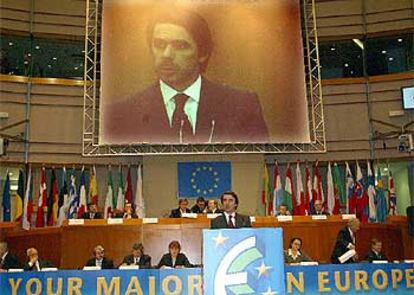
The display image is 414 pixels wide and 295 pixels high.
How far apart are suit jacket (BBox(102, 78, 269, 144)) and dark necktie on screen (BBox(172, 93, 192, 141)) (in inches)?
3.7

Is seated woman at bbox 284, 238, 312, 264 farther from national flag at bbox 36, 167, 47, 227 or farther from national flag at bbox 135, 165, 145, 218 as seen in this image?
national flag at bbox 36, 167, 47, 227

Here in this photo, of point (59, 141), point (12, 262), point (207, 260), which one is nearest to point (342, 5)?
point (59, 141)

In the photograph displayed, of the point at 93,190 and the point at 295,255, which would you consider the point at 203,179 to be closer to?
the point at 93,190

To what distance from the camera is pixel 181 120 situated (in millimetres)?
13125

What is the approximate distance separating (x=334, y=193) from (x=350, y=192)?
→ 39 cm

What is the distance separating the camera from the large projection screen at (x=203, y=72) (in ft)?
42.8

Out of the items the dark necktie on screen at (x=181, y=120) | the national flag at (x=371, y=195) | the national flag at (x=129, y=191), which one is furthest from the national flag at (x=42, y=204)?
the national flag at (x=371, y=195)

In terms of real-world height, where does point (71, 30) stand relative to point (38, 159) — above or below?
above

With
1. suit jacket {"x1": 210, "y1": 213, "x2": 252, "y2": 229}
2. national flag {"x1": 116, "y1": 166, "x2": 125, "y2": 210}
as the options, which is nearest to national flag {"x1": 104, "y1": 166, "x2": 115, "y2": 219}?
national flag {"x1": 116, "y1": 166, "x2": 125, "y2": 210}

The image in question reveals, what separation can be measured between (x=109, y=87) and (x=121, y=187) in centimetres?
266

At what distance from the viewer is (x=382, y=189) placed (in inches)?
566

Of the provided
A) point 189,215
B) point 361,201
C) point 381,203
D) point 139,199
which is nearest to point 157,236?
point 189,215

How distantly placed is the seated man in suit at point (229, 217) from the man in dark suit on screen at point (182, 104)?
675cm

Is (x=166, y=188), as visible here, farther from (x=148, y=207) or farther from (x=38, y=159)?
(x=38, y=159)
